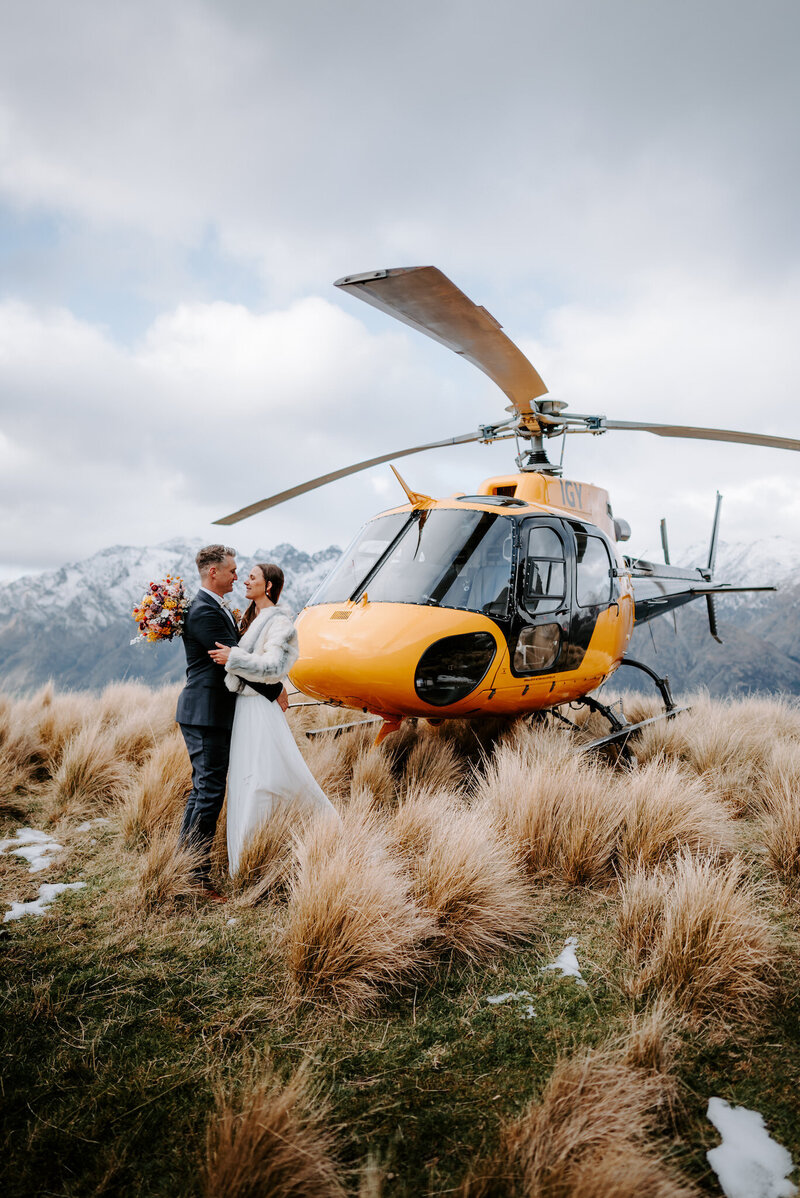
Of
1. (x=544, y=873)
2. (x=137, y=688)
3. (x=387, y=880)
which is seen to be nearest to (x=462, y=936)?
(x=387, y=880)

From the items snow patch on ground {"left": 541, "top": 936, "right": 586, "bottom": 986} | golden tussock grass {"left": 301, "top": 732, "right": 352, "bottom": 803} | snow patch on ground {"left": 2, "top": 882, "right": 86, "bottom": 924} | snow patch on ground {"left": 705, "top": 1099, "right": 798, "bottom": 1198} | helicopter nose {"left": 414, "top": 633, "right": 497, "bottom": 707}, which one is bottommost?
snow patch on ground {"left": 2, "top": 882, "right": 86, "bottom": 924}

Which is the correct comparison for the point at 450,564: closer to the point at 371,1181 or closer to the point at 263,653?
the point at 263,653

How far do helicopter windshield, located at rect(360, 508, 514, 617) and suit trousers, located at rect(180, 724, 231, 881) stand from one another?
1.64 m

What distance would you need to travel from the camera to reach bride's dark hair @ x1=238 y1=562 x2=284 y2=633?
4000 millimetres

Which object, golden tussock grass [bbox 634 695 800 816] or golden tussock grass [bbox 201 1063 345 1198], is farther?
golden tussock grass [bbox 634 695 800 816]

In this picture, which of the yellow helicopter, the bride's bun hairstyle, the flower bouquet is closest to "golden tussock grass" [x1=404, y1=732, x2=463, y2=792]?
the yellow helicopter

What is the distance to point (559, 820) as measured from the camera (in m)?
3.98

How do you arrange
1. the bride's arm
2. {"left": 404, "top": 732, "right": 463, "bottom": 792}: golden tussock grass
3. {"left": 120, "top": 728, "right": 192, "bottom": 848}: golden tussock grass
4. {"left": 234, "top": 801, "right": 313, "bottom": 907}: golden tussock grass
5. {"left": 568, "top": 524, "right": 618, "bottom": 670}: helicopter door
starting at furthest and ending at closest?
Answer: {"left": 568, "top": 524, "right": 618, "bottom": 670}: helicopter door < {"left": 404, "top": 732, "right": 463, "bottom": 792}: golden tussock grass < {"left": 120, "top": 728, "right": 192, "bottom": 848}: golden tussock grass < the bride's arm < {"left": 234, "top": 801, "right": 313, "bottom": 907}: golden tussock grass

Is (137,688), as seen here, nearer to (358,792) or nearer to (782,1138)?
(358,792)

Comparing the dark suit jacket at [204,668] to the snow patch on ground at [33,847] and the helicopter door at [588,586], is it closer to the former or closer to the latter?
the snow patch on ground at [33,847]

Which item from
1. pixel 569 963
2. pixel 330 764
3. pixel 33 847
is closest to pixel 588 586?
pixel 330 764

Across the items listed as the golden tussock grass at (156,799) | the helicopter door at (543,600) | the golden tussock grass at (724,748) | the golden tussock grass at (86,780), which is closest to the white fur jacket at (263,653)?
the golden tussock grass at (156,799)

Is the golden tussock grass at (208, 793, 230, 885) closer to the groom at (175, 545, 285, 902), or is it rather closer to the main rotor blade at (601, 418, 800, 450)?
the groom at (175, 545, 285, 902)

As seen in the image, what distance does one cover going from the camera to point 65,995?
2.61m
